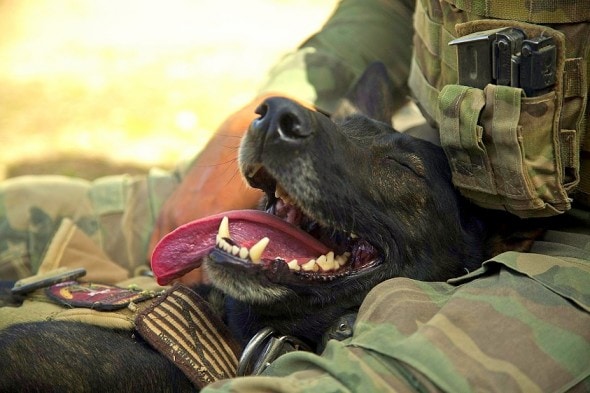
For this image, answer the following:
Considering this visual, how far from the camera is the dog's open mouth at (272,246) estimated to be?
2.58 metres

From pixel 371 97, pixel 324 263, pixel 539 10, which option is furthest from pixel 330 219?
pixel 371 97

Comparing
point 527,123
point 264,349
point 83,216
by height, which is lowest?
point 83,216

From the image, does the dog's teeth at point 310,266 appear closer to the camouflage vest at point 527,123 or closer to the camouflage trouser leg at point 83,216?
the camouflage vest at point 527,123

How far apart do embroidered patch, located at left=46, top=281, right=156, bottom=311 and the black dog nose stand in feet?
2.44

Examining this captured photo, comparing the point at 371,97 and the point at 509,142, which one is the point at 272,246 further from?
the point at 371,97

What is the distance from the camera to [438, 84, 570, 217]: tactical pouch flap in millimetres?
2453

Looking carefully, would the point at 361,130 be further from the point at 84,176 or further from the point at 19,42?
the point at 19,42

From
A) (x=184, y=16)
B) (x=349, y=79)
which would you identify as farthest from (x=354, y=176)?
(x=184, y=16)

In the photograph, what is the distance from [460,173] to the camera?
2709 mm

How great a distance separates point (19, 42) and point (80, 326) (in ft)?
22.4

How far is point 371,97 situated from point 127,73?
4716mm

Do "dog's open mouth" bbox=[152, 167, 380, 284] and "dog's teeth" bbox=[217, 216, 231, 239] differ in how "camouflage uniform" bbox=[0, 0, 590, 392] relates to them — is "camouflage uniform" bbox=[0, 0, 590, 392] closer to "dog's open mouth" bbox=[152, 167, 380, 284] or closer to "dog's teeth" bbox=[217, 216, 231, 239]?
"dog's open mouth" bbox=[152, 167, 380, 284]

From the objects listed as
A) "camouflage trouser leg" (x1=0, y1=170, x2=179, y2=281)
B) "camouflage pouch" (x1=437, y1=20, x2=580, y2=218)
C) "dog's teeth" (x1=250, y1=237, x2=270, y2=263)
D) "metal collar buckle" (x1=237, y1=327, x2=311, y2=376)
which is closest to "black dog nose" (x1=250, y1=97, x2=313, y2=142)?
"dog's teeth" (x1=250, y1=237, x2=270, y2=263)

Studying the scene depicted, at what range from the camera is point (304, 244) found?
8.92 feet
